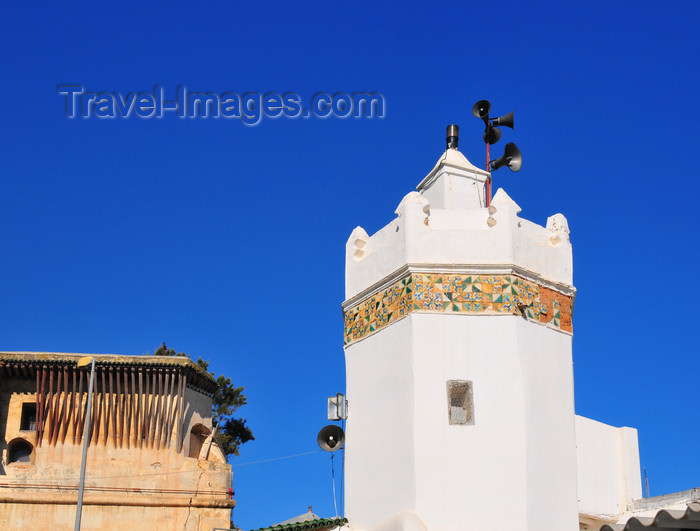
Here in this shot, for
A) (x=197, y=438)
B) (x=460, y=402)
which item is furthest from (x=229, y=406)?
(x=460, y=402)

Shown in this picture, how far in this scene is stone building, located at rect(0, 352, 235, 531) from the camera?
22938 mm

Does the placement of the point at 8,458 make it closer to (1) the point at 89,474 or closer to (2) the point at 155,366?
(1) the point at 89,474

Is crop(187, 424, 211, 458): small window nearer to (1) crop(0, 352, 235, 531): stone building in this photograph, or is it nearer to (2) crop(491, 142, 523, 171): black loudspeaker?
(1) crop(0, 352, 235, 531): stone building

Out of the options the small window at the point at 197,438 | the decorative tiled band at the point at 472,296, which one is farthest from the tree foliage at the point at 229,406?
the decorative tiled band at the point at 472,296

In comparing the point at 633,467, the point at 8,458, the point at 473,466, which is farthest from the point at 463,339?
the point at 8,458

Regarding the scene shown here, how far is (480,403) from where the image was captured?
11836mm

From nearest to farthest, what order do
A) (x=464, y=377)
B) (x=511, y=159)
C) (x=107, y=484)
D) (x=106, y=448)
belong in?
(x=464, y=377) < (x=511, y=159) < (x=107, y=484) < (x=106, y=448)

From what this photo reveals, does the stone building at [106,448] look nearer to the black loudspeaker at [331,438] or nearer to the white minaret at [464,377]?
the black loudspeaker at [331,438]

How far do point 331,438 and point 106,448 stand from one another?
39.3ft

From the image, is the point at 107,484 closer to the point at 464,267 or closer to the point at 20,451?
the point at 20,451

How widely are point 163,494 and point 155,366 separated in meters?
3.28

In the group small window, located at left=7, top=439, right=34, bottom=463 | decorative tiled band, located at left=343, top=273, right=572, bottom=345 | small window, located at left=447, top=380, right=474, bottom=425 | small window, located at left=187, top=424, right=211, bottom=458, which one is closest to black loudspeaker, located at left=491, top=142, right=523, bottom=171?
decorative tiled band, located at left=343, top=273, right=572, bottom=345

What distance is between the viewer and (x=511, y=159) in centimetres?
1470

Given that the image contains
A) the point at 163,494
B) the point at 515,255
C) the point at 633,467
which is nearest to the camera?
the point at 515,255
